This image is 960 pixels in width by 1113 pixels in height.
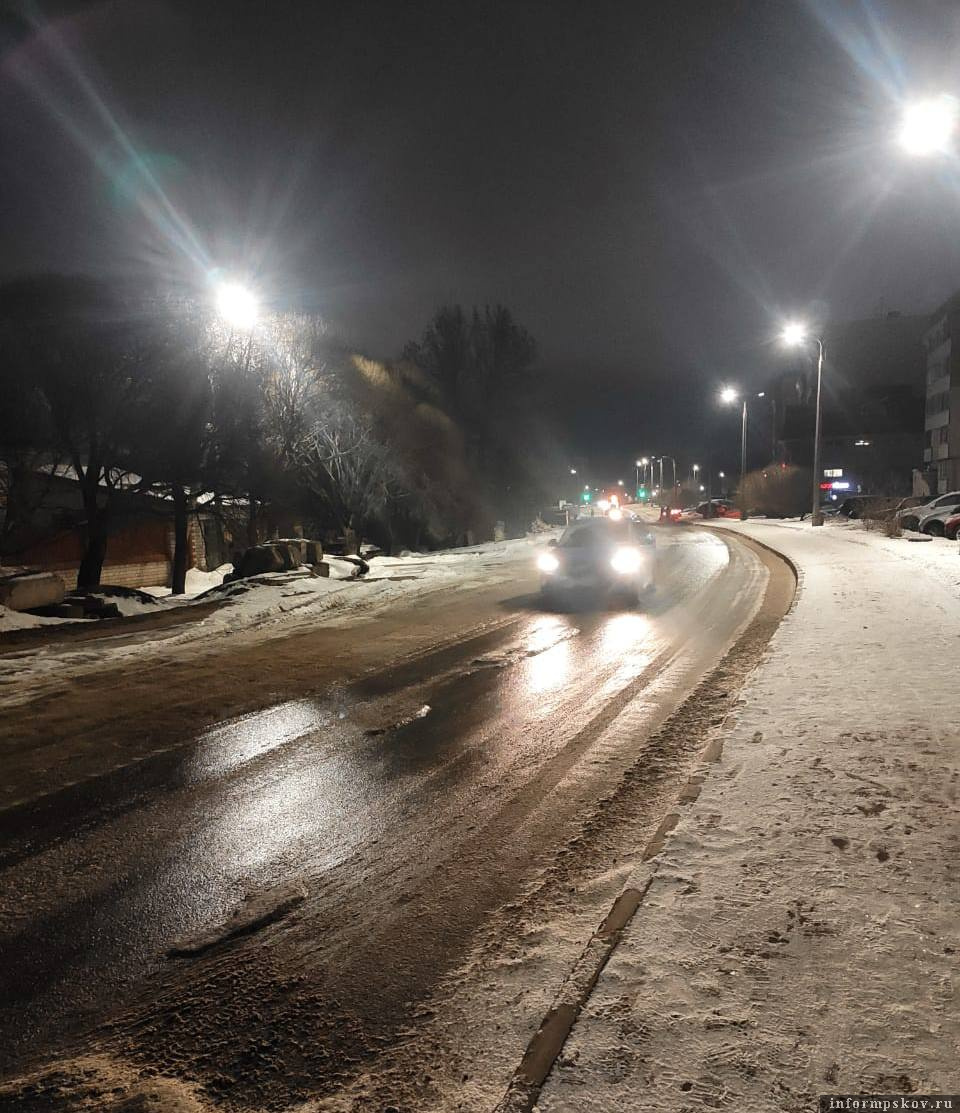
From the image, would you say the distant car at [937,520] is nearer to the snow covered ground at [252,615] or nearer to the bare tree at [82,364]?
the snow covered ground at [252,615]

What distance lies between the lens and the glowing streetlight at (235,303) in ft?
65.0

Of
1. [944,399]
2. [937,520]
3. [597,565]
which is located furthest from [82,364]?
[944,399]

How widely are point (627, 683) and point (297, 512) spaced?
93.5ft

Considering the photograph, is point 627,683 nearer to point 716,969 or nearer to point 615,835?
point 615,835

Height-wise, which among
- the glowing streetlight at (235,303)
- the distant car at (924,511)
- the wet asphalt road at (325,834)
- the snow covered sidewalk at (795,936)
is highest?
the glowing streetlight at (235,303)

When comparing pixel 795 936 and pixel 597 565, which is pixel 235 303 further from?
pixel 795 936

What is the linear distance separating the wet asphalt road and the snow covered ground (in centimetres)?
346

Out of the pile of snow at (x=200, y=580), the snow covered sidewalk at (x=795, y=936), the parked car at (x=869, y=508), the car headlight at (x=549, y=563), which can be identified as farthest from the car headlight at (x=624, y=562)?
the parked car at (x=869, y=508)

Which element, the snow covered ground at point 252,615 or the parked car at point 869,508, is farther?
the parked car at point 869,508

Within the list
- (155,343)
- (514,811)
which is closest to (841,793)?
(514,811)

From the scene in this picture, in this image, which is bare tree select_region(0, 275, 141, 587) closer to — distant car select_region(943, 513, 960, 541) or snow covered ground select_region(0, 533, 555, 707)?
snow covered ground select_region(0, 533, 555, 707)

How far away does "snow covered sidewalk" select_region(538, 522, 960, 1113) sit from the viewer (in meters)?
2.36

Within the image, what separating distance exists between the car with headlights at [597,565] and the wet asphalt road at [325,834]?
5.72 meters

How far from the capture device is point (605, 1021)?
8.59ft
